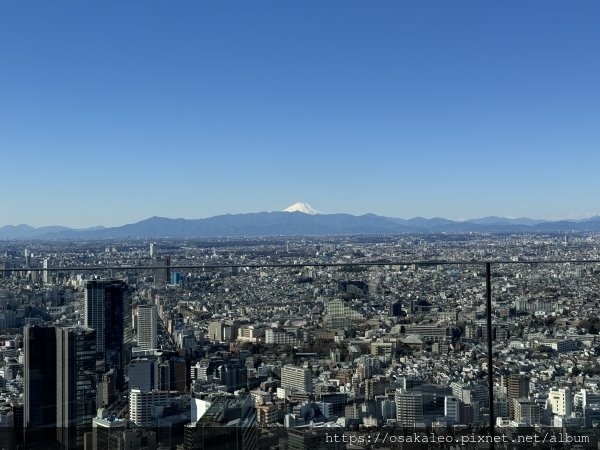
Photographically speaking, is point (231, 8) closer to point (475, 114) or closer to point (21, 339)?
point (21, 339)

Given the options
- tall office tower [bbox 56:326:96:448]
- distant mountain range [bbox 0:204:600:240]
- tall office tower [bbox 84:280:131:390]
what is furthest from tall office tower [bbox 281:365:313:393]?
distant mountain range [bbox 0:204:600:240]

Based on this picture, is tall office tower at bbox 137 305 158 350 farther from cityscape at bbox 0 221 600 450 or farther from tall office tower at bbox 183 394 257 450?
tall office tower at bbox 183 394 257 450

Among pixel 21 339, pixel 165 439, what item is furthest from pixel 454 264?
pixel 21 339

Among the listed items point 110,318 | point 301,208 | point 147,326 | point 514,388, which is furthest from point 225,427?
point 301,208

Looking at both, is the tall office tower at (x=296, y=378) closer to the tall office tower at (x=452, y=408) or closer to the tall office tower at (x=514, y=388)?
the tall office tower at (x=452, y=408)

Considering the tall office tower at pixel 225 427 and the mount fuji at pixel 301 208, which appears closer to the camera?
the tall office tower at pixel 225 427

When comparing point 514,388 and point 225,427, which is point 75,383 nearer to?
point 225,427

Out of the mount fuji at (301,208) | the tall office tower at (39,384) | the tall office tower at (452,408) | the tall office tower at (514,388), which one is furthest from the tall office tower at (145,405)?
the mount fuji at (301,208)
